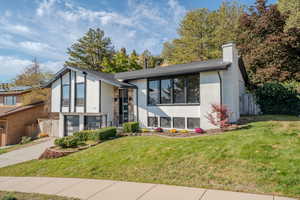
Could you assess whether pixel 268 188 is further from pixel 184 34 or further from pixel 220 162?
pixel 184 34

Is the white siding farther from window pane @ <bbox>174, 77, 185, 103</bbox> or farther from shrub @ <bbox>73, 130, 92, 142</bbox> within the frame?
window pane @ <bbox>174, 77, 185, 103</bbox>

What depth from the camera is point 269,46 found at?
53.3ft

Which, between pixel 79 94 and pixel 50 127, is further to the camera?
pixel 50 127

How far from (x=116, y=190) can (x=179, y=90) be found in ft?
26.8

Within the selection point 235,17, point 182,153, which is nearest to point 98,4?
point 182,153

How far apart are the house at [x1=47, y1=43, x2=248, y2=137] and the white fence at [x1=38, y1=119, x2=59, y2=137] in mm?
1123

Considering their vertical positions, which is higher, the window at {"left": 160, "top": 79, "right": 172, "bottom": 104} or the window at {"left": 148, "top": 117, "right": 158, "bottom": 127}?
the window at {"left": 160, "top": 79, "right": 172, "bottom": 104}

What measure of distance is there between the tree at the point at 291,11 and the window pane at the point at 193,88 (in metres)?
13.8

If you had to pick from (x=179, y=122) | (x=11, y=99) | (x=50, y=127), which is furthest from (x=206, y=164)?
(x=11, y=99)

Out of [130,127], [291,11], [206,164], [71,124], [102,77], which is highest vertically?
[291,11]

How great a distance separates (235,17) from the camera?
25.2m

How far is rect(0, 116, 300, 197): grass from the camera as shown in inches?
165

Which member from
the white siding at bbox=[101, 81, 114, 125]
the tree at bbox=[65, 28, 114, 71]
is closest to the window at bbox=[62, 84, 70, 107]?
the white siding at bbox=[101, 81, 114, 125]

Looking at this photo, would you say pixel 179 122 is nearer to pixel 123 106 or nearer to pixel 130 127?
pixel 130 127
